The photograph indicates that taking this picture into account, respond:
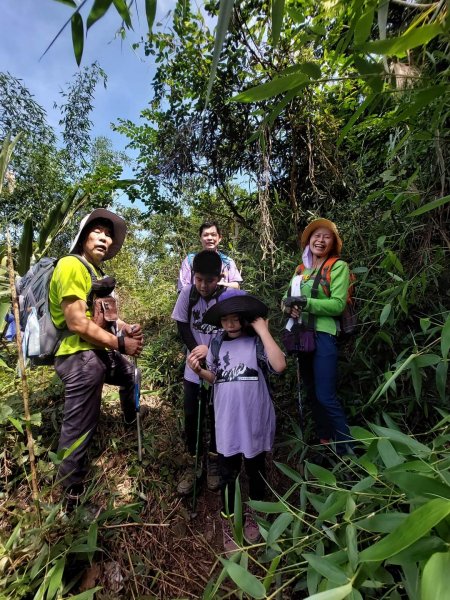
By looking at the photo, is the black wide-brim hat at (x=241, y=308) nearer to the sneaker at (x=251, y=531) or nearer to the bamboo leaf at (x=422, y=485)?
the sneaker at (x=251, y=531)

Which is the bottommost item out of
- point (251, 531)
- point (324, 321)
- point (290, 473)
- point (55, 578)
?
point (251, 531)

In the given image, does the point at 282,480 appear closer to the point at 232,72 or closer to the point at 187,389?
the point at 187,389

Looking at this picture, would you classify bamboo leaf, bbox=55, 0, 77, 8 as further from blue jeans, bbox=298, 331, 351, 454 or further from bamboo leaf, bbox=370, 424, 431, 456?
blue jeans, bbox=298, 331, 351, 454

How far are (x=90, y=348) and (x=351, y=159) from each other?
3.91 m

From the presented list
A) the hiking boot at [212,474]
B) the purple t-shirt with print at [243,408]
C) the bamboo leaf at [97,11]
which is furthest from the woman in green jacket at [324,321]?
the bamboo leaf at [97,11]

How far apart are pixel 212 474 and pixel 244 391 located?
1.14m

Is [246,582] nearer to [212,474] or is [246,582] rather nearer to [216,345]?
[216,345]

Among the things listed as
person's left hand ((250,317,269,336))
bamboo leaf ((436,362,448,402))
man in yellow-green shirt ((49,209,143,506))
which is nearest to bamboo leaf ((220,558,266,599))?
bamboo leaf ((436,362,448,402))

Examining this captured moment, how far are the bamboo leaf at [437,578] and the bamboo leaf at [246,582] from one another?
1.35 ft

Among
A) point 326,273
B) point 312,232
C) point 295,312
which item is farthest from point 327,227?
point 295,312

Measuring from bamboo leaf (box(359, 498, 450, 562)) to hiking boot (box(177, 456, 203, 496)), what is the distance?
7.74 feet

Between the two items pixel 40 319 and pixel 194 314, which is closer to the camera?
pixel 40 319

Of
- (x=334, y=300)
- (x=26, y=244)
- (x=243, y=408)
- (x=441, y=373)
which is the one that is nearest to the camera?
(x=441, y=373)

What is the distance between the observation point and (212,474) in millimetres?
2674
